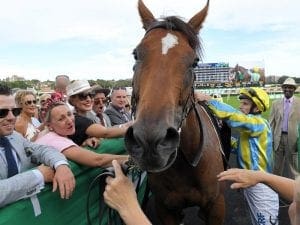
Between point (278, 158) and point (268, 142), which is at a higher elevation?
point (268, 142)

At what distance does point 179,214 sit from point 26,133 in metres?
2.63

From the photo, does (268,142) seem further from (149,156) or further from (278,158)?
(278,158)

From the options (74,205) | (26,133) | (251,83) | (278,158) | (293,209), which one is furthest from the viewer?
(251,83)

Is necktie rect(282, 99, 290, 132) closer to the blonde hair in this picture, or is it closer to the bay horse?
the bay horse

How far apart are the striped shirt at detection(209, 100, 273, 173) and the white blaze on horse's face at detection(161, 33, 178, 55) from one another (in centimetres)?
138

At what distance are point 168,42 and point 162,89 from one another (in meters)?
0.45

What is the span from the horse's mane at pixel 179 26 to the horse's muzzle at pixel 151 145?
3.20ft

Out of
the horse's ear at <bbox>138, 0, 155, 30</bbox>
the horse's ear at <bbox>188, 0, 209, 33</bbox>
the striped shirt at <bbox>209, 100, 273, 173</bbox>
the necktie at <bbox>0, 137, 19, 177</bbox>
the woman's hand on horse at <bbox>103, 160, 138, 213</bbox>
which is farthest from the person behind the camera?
the striped shirt at <bbox>209, 100, 273, 173</bbox>

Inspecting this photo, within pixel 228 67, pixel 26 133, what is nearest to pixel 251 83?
pixel 228 67

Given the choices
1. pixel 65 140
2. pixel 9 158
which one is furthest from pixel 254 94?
pixel 9 158

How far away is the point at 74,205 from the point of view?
9.62 ft

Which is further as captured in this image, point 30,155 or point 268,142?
point 268,142

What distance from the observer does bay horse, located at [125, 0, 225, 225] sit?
204 centimetres

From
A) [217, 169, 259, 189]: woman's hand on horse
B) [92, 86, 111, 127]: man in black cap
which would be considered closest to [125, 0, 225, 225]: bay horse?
[217, 169, 259, 189]: woman's hand on horse
